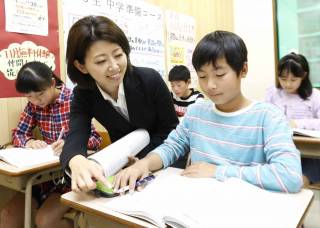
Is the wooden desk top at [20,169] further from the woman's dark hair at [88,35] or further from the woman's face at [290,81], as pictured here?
the woman's face at [290,81]

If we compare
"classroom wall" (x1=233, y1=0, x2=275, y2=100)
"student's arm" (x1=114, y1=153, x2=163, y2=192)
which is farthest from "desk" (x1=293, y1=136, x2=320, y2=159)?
"classroom wall" (x1=233, y1=0, x2=275, y2=100)

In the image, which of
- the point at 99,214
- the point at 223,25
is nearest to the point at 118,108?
the point at 99,214

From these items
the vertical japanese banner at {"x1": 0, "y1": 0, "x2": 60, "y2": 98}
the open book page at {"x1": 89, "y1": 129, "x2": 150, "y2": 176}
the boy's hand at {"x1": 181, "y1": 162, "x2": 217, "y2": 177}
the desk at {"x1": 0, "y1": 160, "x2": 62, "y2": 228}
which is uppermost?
the vertical japanese banner at {"x1": 0, "y1": 0, "x2": 60, "y2": 98}

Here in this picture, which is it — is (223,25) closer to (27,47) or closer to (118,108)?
(27,47)

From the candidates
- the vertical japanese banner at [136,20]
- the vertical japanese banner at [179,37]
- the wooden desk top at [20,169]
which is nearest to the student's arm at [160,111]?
the wooden desk top at [20,169]

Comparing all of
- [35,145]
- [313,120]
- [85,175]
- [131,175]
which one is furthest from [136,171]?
[313,120]

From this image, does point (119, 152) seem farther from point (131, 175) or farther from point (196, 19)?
point (196, 19)

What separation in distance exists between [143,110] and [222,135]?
1.14 ft

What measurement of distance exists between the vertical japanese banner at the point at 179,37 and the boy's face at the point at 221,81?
203 centimetres

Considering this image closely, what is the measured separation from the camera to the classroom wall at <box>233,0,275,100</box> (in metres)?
3.73

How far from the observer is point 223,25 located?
12.8 feet

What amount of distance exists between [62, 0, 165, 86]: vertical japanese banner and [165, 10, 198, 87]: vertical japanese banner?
0.12 metres

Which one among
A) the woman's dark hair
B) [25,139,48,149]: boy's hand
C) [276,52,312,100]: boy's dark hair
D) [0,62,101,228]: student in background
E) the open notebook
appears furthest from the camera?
[276,52,312,100]: boy's dark hair

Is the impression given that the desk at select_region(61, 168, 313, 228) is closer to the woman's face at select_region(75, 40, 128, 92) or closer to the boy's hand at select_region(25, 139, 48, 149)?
the woman's face at select_region(75, 40, 128, 92)
